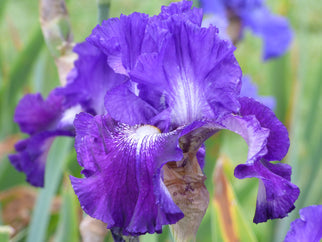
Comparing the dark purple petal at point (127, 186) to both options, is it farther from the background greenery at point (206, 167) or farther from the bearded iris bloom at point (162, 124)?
the background greenery at point (206, 167)

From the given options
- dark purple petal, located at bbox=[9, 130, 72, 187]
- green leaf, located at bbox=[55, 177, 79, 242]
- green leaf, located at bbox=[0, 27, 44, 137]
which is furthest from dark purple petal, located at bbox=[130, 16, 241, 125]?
green leaf, located at bbox=[0, 27, 44, 137]

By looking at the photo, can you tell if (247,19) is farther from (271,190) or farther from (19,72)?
(271,190)

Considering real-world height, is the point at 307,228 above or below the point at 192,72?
below

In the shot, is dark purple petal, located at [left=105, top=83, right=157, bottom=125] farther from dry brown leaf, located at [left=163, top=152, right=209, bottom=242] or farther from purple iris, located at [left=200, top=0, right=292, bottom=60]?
purple iris, located at [left=200, top=0, right=292, bottom=60]

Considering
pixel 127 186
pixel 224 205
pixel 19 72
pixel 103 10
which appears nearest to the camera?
pixel 127 186

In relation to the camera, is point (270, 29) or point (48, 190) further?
point (270, 29)

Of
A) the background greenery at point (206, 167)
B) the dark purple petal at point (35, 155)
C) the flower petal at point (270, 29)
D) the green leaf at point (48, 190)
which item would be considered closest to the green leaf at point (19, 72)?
the background greenery at point (206, 167)

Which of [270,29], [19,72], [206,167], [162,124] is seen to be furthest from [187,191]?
[270,29]
